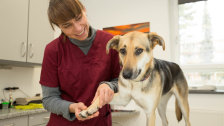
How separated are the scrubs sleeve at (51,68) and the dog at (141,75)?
0.28 meters

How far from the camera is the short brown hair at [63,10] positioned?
78 centimetres

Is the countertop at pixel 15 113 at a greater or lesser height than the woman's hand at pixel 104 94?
lesser

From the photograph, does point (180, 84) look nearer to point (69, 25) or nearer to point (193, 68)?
point (69, 25)

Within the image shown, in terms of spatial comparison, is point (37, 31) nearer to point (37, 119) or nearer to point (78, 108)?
point (37, 119)

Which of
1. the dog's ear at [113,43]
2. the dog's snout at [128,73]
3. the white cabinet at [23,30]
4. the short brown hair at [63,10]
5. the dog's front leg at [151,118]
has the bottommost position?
the dog's front leg at [151,118]

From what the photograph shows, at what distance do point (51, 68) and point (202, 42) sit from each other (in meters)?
1.91

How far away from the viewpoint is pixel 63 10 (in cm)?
77

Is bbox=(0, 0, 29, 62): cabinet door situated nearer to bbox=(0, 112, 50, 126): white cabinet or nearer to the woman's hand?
bbox=(0, 112, 50, 126): white cabinet

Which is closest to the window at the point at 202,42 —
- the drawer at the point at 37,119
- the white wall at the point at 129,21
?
the white wall at the point at 129,21

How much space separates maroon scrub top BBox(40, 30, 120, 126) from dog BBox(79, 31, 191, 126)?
0.24 feet

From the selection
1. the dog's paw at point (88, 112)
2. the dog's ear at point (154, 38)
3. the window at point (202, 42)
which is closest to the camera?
the dog's paw at point (88, 112)

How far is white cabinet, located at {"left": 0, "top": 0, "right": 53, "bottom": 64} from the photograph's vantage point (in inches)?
82.4

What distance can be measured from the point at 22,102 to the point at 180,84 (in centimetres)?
205

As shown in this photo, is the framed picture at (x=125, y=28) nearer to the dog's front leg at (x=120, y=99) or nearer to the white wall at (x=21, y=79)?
the white wall at (x=21, y=79)
